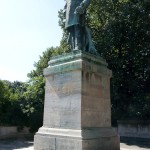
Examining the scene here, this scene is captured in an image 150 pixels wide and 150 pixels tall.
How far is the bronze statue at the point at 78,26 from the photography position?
899 centimetres

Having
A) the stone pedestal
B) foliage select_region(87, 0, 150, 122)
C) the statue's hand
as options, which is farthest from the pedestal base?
foliage select_region(87, 0, 150, 122)

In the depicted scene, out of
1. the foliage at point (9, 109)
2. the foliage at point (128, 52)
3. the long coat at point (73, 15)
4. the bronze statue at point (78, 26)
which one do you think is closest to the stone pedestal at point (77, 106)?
the bronze statue at point (78, 26)

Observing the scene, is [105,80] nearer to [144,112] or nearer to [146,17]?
[144,112]

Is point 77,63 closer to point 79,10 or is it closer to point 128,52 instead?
point 79,10

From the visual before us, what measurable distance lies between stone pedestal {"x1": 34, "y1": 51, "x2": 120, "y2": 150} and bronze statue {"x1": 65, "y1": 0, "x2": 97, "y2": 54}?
0.60 metres

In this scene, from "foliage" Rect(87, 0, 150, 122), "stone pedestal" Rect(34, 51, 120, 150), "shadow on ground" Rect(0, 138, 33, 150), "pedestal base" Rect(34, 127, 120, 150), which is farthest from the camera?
"foliage" Rect(87, 0, 150, 122)

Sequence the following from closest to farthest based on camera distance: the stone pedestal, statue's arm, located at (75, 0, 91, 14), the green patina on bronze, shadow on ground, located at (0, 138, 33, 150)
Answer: the stone pedestal → the green patina on bronze → statue's arm, located at (75, 0, 91, 14) → shadow on ground, located at (0, 138, 33, 150)

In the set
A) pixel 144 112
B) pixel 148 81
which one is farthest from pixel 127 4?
pixel 144 112

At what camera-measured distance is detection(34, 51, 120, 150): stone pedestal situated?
7.65 meters

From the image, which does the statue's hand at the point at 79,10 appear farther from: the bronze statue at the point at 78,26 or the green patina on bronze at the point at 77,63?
the green patina on bronze at the point at 77,63

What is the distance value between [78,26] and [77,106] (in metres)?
2.97

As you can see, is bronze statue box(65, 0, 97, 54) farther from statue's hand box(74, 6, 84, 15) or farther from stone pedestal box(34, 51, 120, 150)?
stone pedestal box(34, 51, 120, 150)

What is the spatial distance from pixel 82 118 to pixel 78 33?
3.10 m

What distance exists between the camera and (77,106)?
782cm
